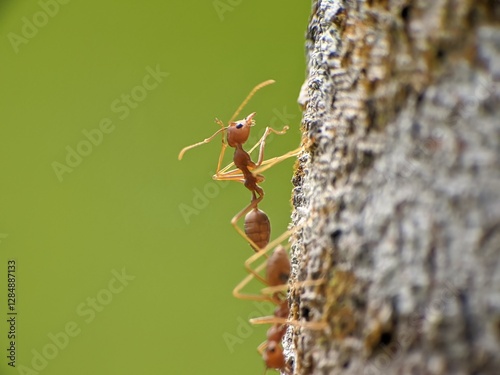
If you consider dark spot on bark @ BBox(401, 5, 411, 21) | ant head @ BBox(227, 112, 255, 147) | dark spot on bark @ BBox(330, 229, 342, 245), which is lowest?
dark spot on bark @ BBox(330, 229, 342, 245)

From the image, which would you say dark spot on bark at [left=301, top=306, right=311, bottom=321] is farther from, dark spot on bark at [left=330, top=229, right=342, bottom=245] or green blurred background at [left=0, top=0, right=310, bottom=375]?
green blurred background at [left=0, top=0, right=310, bottom=375]

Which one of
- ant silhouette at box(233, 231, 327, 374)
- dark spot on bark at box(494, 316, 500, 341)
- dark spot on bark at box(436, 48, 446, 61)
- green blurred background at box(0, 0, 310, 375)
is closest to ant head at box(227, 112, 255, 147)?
ant silhouette at box(233, 231, 327, 374)

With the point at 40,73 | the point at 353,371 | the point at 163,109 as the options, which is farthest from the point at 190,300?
the point at 353,371

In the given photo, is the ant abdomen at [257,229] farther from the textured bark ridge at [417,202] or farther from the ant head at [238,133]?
the textured bark ridge at [417,202]

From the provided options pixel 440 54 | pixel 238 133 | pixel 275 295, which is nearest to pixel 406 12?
pixel 440 54

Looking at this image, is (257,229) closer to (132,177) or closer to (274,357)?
(274,357)
